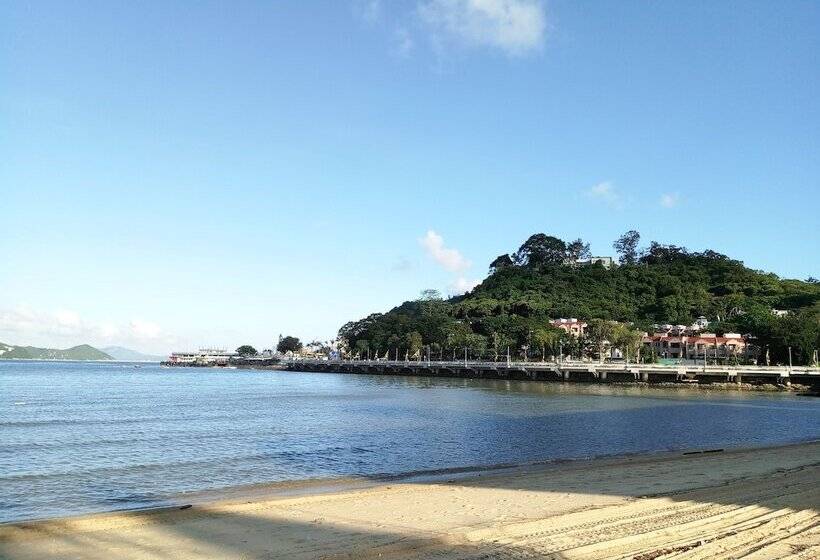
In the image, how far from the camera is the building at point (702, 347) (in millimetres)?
128000

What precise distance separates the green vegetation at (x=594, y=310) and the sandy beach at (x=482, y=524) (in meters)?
104

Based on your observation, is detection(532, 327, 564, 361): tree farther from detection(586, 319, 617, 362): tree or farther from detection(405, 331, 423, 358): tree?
detection(405, 331, 423, 358): tree

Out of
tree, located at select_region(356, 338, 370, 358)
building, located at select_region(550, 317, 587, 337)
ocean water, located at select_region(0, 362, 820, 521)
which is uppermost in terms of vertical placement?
building, located at select_region(550, 317, 587, 337)

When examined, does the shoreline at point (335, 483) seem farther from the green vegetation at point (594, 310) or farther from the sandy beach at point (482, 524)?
the green vegetation at point (594, 310)

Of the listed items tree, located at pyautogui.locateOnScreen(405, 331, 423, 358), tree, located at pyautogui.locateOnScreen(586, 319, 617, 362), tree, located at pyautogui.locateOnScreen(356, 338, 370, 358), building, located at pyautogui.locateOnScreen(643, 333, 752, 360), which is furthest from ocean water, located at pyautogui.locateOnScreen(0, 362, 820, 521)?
tree, located at pyautogui.locateOnScreen(356, 338, 370, 358)

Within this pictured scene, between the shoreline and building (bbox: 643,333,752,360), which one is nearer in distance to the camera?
the shoreline

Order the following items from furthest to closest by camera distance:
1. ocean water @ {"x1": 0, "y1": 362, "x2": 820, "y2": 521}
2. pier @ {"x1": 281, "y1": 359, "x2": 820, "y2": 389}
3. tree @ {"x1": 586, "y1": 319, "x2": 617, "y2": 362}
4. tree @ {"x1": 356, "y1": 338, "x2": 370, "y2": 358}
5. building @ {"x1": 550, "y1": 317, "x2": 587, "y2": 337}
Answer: tree @ {"x1": 356, "y1": 338, "x2": 370, "y2": 358} < building @ {"x1": 550, "y1": 317, "x2": 587, "y2": 337} < tree @ {"x1": 586, "y1": 319, "x2": 617, "y2": 362} < pier @ {"x1": 281, "y1": 359, "x2": 820, "y2": 389} < ocean water @ {"x1": 0, "y1": 362, "x2": 820, "y2": 521}

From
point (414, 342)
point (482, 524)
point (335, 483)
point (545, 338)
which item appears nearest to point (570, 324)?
point (545, 338)

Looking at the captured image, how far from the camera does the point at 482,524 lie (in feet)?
40.8

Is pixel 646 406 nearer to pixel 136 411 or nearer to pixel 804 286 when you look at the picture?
pixel 136 411

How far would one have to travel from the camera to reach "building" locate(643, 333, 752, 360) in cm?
12800

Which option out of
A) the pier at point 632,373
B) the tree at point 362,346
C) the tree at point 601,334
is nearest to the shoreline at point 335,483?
the pier at point 632,373

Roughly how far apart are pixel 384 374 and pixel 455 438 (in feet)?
395

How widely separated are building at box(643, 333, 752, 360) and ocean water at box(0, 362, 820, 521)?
77767mm
